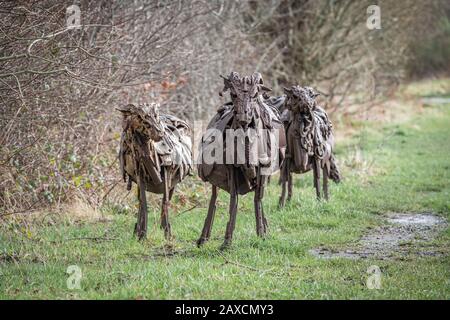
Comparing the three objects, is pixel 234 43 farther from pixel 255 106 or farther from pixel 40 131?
pixel 255 106

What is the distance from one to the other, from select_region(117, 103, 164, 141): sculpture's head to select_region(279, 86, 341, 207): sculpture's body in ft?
10.7

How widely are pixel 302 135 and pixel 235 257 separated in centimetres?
375

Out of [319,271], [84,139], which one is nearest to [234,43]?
[84,139]

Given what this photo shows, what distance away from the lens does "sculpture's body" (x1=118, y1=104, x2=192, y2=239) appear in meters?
9.38

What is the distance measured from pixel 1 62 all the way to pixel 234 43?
9009 millimetres

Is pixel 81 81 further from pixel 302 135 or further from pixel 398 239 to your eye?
pixel 398 239

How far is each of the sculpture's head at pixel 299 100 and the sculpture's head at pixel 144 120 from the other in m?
3.23

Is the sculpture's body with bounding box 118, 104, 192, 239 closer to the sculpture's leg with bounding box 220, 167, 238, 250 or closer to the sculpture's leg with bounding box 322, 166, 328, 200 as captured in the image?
the sculpture's leg with bounding box 220, 167, 238, 250

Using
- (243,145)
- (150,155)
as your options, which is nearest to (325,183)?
(243,145)

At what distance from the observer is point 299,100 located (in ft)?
39.0

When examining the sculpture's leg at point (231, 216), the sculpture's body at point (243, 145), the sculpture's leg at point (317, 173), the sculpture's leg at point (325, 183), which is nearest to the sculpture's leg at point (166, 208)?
the sculpture's body at point (243, 145)

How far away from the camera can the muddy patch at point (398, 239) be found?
9.40 meters

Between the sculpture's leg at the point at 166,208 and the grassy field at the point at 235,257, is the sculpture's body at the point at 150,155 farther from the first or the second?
the grassy field at the point at 235,257
